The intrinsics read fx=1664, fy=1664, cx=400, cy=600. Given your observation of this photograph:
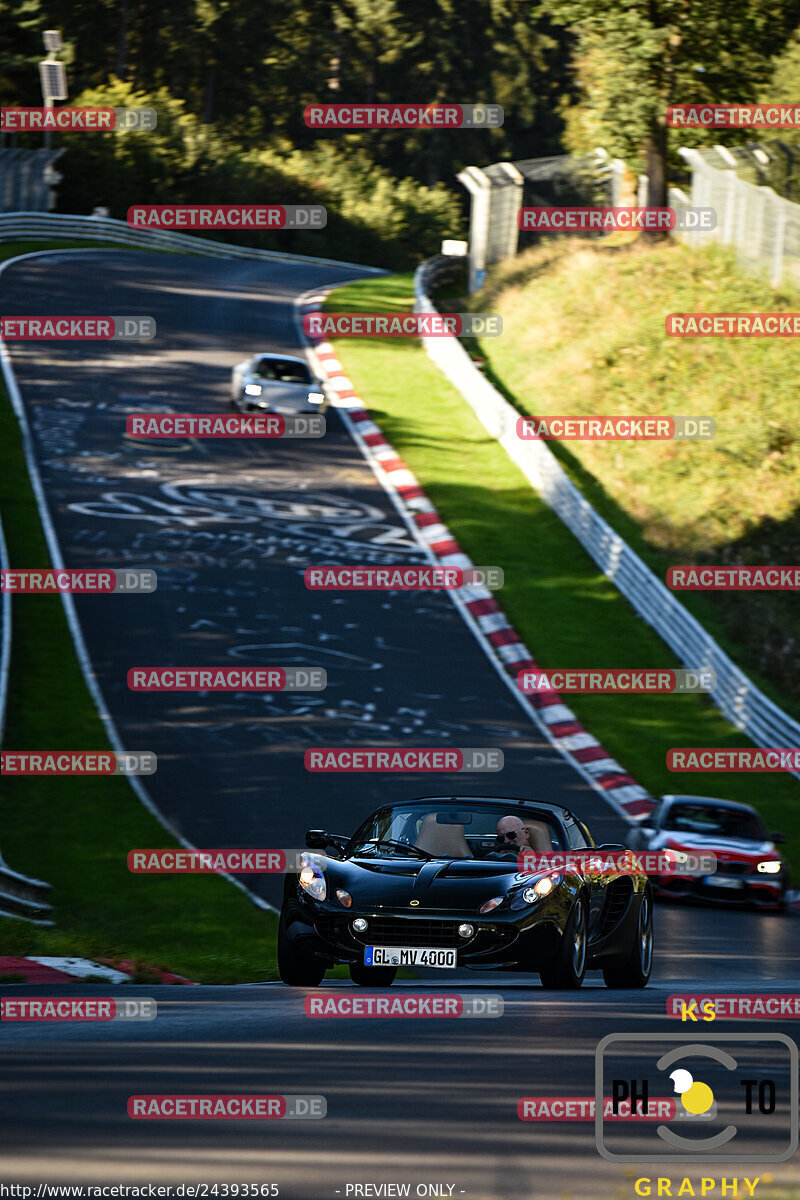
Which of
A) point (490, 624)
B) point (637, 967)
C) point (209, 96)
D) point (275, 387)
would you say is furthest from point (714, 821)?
point (209, 96)

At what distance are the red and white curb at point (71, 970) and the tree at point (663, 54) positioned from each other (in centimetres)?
3359

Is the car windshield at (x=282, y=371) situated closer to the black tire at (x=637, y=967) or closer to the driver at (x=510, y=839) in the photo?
the black tire at (x=637, y=967)

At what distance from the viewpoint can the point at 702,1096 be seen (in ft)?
19.7

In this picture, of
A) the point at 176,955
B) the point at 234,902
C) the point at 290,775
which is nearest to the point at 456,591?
the point at 290,775

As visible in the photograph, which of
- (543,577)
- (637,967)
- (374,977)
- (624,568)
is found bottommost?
(543,577)

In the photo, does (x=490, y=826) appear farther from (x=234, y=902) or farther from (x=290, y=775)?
(x=290, y=775)

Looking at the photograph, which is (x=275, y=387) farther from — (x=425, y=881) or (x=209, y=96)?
(x=209, y=96)

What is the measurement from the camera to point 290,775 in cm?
1842

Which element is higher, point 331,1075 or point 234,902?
point 331,1075

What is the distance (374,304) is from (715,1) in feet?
41.6

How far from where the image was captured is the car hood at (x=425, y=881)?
936 centimetres

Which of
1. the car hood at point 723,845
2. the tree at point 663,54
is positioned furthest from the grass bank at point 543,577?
the tree at point 663,54

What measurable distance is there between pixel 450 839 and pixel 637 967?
63.4 inches

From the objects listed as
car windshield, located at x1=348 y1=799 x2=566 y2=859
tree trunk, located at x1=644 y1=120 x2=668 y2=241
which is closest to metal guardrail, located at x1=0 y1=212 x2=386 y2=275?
tree trunk, located at x1=644 y1=120 x2=668 y2=241
